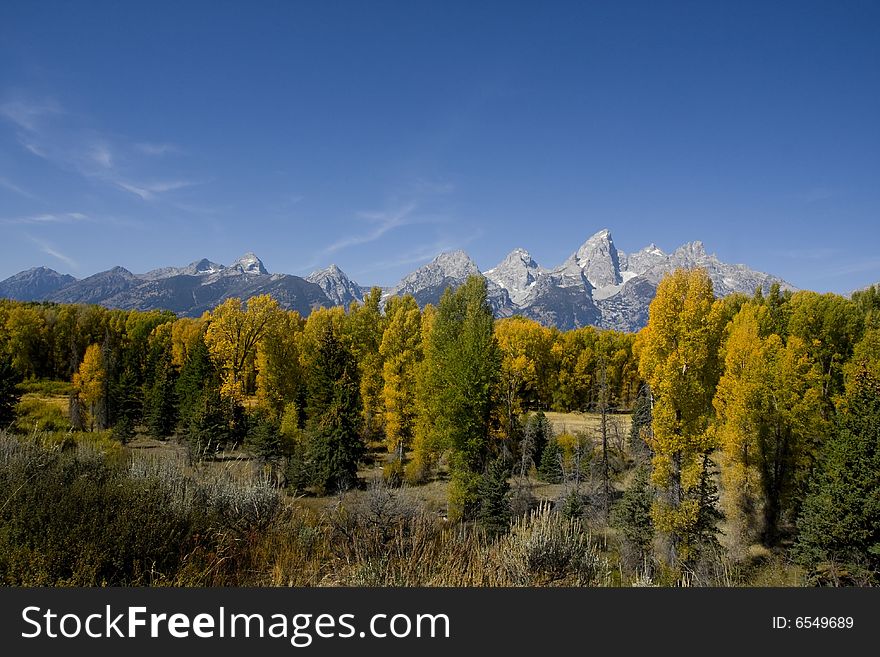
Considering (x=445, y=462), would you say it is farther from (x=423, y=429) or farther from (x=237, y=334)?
(x=237, y=334)

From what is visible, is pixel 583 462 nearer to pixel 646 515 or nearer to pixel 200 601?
pixel 646 515

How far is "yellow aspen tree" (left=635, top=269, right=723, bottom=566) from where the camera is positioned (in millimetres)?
17891

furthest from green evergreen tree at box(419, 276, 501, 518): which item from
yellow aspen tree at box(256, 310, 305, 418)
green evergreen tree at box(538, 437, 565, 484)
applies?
yellow aspen tree at box(256, 310, 305, 418)

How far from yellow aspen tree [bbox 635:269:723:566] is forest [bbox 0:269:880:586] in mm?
83

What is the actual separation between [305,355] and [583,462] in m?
26.6

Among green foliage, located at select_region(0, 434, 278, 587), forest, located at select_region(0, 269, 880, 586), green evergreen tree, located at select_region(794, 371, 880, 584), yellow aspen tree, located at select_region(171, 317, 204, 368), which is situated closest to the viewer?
green foliage, located at select_region(0, 434, 278, 587)

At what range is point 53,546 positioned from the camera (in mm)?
4742

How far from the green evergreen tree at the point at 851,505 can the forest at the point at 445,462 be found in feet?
0.27

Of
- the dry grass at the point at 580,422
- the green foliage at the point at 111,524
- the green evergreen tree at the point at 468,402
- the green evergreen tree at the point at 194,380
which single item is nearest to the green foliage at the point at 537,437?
the dry grass at the point at 580,422

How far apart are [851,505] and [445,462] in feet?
81.5

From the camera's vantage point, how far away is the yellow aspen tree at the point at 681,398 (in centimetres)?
1789

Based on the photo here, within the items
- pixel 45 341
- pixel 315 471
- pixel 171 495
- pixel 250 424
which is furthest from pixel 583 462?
pixel 45 341

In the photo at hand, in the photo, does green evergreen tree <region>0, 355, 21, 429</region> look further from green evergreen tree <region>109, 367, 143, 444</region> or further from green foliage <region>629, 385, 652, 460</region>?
green foliage <region>629, 385, 652, 460</region>

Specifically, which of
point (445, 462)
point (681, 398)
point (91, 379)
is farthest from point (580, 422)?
point (91, 379)
